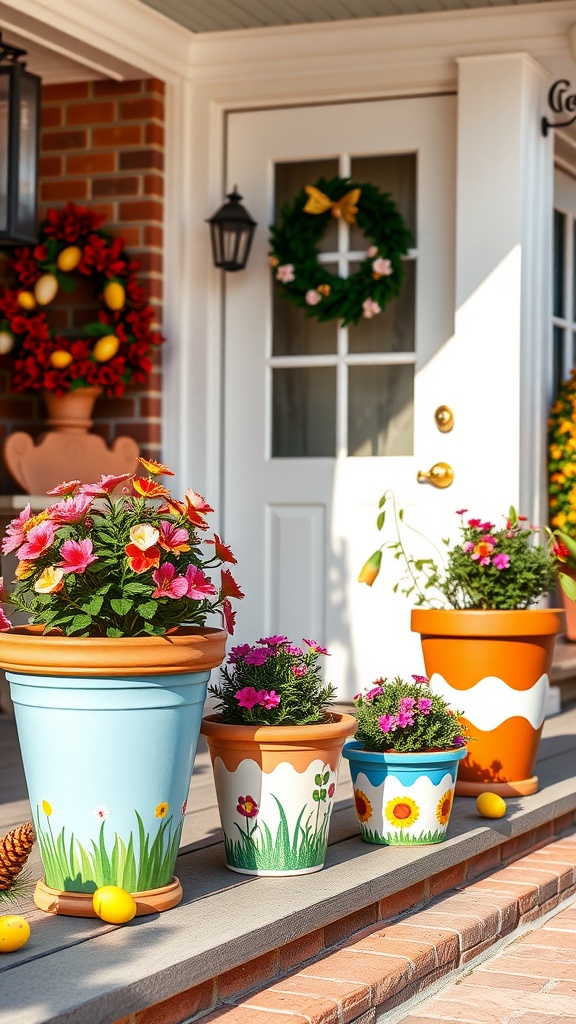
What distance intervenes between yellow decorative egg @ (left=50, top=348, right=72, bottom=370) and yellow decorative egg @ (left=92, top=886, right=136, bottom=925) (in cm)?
276

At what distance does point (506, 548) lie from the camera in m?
3.20

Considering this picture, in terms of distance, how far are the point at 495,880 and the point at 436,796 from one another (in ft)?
1.03

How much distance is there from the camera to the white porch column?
445 centimetres

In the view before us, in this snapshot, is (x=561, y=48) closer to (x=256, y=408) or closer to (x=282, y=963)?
(x=256, y=408)

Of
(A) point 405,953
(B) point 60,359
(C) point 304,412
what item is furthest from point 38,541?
(C) point 304,412

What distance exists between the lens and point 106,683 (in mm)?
2055

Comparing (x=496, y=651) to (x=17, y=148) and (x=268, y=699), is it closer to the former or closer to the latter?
(x=268, y=699)

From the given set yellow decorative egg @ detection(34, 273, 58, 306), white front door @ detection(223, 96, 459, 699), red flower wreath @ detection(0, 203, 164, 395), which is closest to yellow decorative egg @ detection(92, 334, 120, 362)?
red flower wreath @ detection(0, 203, 164, 395)

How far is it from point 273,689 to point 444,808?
487mm

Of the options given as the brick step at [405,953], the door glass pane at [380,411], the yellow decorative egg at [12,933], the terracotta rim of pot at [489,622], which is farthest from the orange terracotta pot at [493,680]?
the door glass pane at [380,411]

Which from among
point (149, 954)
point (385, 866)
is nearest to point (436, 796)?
point (385, 866)

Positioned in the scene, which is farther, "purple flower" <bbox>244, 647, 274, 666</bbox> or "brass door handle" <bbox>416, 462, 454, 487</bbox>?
"brass door handle" <bbox>416, 462, 454, 487</bbox>

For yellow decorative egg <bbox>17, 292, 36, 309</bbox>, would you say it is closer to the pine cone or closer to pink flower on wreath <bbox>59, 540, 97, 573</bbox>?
pink flower on wreath <bbox>59, 540, 97, 573</bbox>

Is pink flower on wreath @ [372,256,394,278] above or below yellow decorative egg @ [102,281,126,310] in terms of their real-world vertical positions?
above
